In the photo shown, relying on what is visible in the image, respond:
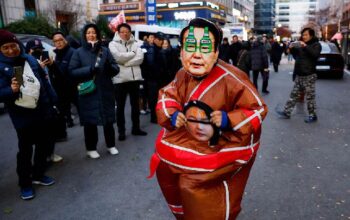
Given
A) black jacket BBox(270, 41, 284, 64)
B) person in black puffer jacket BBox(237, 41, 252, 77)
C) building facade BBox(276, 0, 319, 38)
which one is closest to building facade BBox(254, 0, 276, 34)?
building facade BBox(276, 0, 319, 38)

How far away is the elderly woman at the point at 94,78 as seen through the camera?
4.71 meters

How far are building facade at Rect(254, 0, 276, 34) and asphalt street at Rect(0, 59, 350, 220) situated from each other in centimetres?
11635

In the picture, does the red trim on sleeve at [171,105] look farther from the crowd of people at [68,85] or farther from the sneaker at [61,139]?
the sneaker at [61,139]

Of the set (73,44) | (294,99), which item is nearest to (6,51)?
(73,44)

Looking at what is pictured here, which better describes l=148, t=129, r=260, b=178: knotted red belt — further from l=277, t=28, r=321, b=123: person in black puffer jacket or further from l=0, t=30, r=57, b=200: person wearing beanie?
l=277, t=28, r=321, b=123: person in black puffer jacket

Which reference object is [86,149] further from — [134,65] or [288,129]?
[288,129]

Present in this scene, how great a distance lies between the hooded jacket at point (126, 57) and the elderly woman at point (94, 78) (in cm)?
68

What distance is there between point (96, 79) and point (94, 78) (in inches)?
1.2

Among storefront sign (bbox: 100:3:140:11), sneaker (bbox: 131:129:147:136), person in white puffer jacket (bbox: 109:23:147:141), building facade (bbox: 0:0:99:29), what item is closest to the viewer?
person in white puffer jacket (bbox: 109:23:147:141)

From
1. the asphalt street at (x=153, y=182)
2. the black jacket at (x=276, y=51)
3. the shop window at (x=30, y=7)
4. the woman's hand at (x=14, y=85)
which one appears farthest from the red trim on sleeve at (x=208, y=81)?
the shop window at (x=30, y=7)

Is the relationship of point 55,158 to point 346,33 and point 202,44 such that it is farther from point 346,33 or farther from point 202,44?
point 346,33

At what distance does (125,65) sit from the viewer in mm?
5754

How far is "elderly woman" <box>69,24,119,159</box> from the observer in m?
4.71

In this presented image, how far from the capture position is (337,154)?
510cm
